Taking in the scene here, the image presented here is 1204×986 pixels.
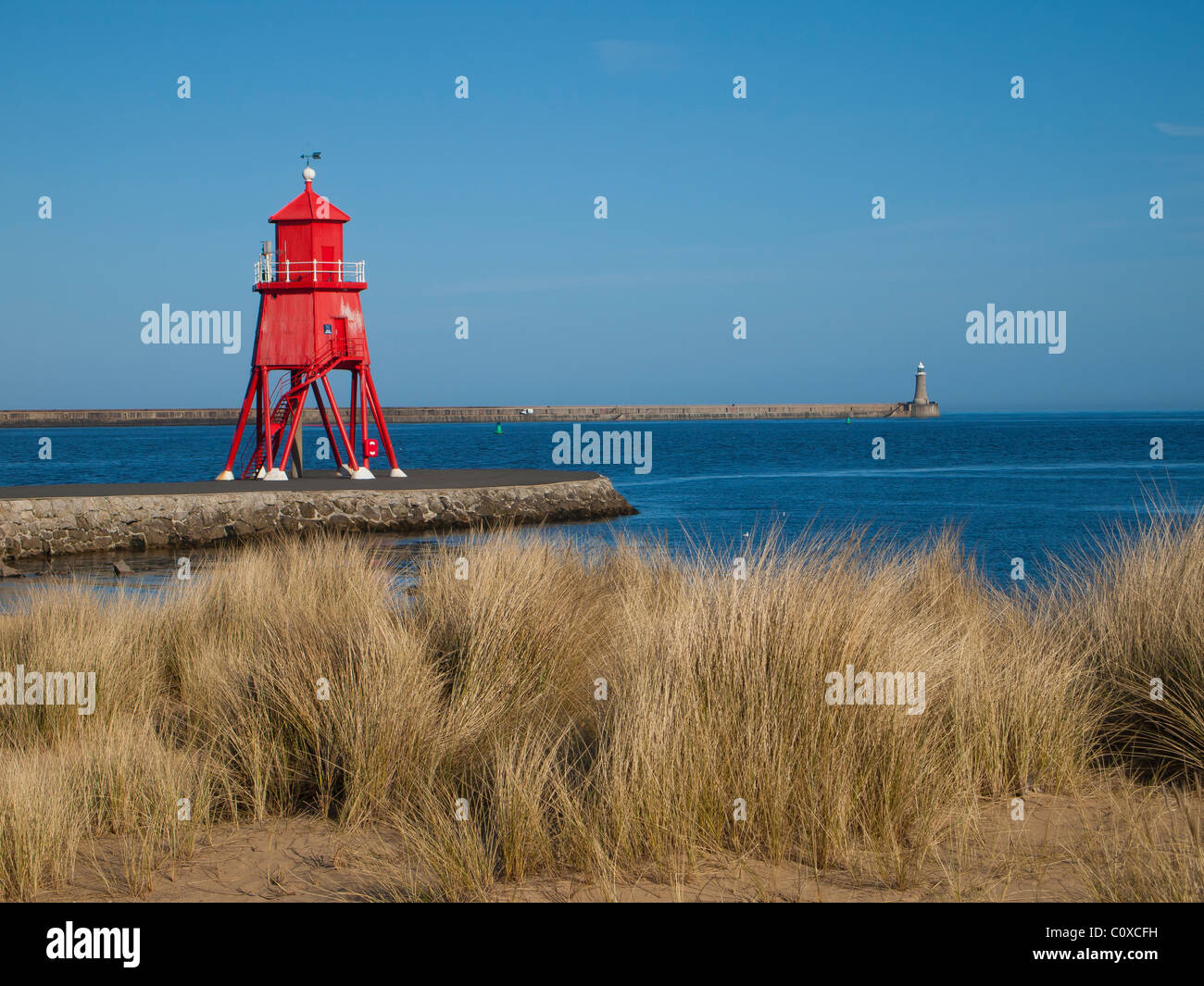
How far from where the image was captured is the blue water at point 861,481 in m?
25.5

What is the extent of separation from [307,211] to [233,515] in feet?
26.1

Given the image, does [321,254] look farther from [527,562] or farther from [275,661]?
[275,661]

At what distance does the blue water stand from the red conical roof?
33.7 feet

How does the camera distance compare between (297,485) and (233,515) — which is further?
(297,485)

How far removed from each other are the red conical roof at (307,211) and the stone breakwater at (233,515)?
689 centimetres

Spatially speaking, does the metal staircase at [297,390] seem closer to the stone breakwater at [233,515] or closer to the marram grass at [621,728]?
the stone breakwater at [233,515]

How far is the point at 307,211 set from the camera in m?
26.7

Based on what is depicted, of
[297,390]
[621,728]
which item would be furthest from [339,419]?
[621,728]

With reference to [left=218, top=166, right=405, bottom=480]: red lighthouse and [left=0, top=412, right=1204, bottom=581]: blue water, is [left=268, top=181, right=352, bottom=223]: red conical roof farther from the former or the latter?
[left=0, top=412, right=1204, bottom=581]: blue water

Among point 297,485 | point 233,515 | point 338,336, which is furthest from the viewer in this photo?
point 297,485

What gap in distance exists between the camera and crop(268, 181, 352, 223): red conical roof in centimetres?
2666

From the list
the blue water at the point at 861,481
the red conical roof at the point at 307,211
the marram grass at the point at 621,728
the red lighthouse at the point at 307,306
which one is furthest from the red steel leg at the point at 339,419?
the marram grass at the point at 621,728

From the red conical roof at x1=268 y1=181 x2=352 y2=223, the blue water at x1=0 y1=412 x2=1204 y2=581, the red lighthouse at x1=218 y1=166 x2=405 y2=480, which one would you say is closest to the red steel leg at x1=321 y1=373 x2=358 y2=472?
the red lighthouse at x1=218 y1=166 x2=405 y2=480

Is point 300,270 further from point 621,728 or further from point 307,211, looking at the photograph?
point 621,728
